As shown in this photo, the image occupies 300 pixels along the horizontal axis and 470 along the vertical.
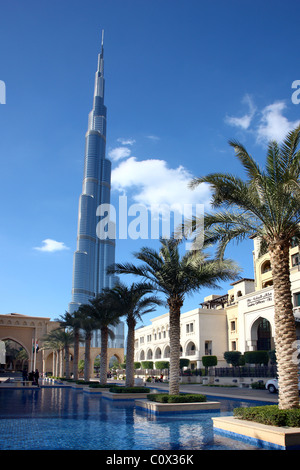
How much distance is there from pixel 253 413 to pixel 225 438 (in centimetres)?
90

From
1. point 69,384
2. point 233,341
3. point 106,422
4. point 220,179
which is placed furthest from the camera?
point 233,341

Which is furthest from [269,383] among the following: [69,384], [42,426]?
[69,384]

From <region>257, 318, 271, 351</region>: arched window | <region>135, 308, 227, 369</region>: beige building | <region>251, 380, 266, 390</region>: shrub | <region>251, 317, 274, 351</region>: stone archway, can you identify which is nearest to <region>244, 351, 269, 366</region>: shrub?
<region>251, 380, 266, 390</region>: shrub

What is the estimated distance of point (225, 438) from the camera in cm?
1027

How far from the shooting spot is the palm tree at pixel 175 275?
16859mm

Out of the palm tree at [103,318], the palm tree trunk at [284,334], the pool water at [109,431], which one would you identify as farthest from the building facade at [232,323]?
the palm tree trunk at [284,334]

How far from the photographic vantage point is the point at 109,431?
37.5 ft

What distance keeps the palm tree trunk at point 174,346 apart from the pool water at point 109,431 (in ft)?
5.18

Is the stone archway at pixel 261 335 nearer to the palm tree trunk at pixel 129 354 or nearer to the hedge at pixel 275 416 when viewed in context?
the palm tree trunk at pixel 129 354

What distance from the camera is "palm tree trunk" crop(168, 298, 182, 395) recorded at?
1694 centimetres

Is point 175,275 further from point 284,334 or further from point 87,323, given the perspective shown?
point 87,323

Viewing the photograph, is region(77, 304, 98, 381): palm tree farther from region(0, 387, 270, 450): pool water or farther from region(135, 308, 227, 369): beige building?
region(135, 308, 227, 369): beige building

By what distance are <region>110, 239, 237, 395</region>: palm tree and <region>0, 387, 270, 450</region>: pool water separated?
104 inches
